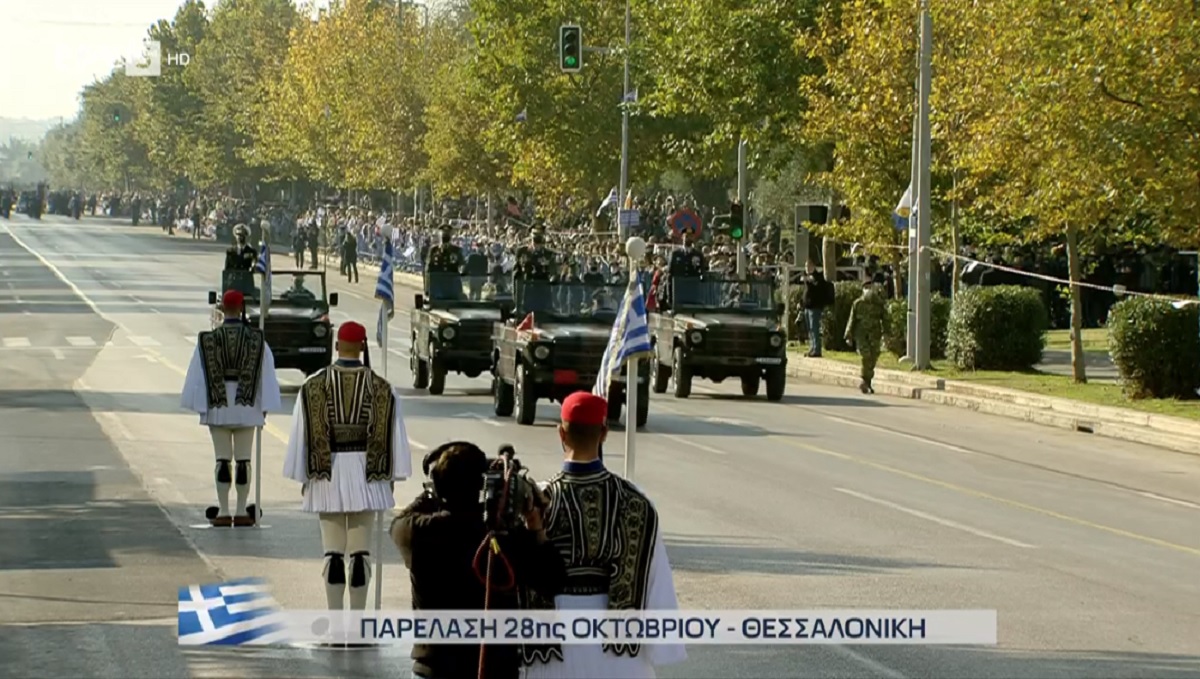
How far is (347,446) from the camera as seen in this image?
12.2 metres

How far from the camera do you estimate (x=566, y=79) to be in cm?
6675

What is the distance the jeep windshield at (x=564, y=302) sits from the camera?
94.0 feet

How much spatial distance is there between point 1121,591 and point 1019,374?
21320 mm

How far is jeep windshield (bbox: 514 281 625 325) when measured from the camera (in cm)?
2866

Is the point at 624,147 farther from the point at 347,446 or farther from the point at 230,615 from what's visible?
the point at 347,446

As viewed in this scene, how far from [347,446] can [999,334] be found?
25991 mm

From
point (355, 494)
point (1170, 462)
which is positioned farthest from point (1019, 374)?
point (355, 494)

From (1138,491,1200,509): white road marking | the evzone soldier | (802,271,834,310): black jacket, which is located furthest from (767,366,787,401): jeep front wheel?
(1138,491,1200,509): white road marking

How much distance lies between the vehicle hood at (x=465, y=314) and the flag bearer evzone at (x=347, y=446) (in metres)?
19.1

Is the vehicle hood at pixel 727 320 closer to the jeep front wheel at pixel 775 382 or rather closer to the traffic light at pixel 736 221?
the jeep front wheel at pixel 775 382

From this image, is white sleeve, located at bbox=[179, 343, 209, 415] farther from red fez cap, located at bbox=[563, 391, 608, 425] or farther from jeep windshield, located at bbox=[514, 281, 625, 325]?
jeep windshield, located at bbox=[514, 281, 625, 325]

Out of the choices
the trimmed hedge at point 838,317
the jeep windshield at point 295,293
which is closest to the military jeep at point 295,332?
the jeep windshield at point 295,293

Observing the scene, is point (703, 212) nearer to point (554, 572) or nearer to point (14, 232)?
point (14, 232)

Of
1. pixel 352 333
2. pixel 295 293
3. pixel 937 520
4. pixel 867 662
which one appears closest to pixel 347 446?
pixel 352 333
